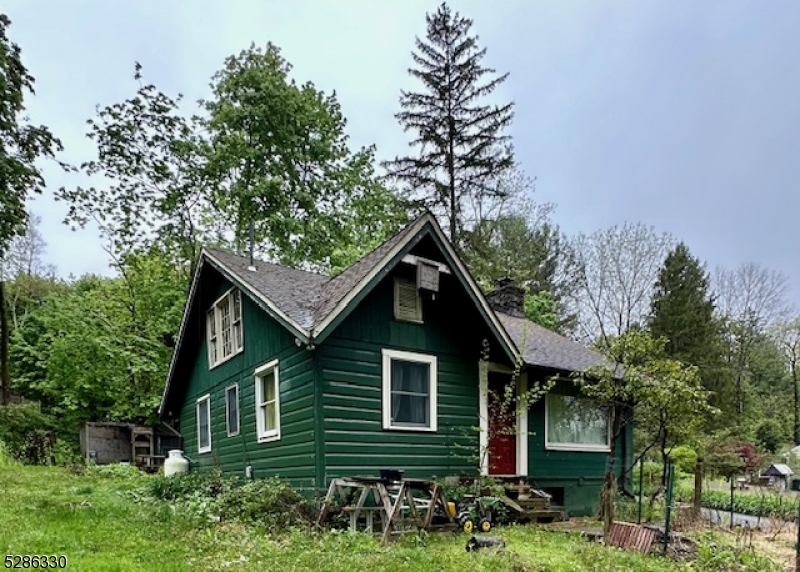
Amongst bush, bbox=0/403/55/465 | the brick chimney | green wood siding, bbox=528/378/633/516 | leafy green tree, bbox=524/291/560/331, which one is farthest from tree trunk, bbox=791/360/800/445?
bush, bbox=0/403/55/465

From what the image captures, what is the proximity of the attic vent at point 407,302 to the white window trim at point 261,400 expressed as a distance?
7.58 ft

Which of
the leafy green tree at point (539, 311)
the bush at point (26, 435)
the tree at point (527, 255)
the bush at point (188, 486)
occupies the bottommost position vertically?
the bush at point (26, 435)

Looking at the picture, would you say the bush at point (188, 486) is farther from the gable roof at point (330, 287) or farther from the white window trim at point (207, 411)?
the gable roof at point (330, 287)

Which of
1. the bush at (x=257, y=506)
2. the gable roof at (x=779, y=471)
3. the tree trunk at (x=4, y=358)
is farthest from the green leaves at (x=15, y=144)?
the gable roof at (x=779, y=471)

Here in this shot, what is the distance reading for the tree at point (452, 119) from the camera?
76.8ft

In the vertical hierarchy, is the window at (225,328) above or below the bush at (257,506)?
above

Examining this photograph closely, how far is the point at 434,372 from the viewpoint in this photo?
34.7 feet

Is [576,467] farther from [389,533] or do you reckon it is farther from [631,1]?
[631,1]

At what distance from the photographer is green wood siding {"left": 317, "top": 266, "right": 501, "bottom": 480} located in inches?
368

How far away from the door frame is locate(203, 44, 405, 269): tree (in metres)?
11.6

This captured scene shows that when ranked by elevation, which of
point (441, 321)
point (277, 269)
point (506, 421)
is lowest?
point (506, 421)

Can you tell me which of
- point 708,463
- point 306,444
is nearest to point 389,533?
point 306,444

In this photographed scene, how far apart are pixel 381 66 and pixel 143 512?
19.9m

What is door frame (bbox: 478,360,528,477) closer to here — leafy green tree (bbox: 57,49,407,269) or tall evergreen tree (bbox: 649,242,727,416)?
leafy green tree (bbox: 57,49,407,269)
